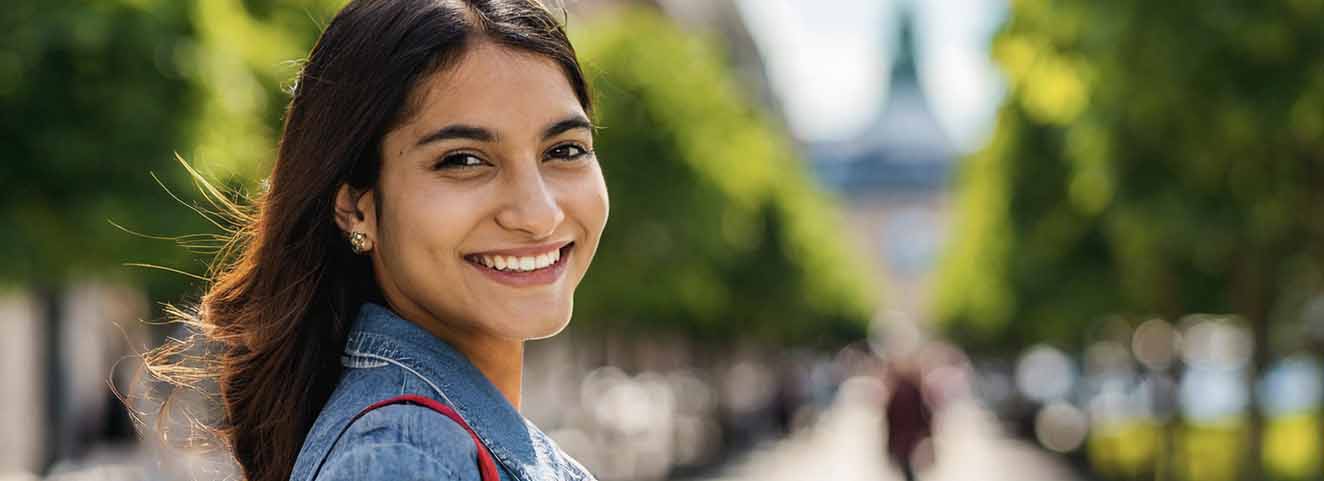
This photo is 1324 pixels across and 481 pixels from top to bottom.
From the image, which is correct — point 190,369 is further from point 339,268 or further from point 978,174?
point 978,174

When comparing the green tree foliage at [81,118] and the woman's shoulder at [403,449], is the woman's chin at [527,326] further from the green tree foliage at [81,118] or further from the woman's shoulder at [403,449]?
the green tree foliage at [81,118]

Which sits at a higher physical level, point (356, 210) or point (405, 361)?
point (356, 210)

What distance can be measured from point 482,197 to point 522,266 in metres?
0.12

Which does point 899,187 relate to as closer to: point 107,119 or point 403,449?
point 107,119

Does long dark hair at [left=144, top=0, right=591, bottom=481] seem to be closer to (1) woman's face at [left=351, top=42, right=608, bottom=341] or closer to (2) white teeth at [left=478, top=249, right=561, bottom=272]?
(1) woman's face at [left=351, top=42, right=608, bottom=341]

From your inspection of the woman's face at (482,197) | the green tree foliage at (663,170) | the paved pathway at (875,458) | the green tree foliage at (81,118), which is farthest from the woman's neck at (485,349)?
the green tree foliage at (663,170)

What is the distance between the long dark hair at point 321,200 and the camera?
196 centimetres

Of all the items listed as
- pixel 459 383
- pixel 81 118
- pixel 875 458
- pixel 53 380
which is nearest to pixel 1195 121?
pixel 81 118

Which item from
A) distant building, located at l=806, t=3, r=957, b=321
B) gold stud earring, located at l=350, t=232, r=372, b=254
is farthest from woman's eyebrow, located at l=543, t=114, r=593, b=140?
distant building, located at l=806, t=3, r=957, b=321

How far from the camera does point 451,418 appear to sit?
1.76 meters

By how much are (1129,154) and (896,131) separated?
429 feet

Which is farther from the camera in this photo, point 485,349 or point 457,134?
point 485,349

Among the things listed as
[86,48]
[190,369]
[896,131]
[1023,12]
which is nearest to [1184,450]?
[1023,12]

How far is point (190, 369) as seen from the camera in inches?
88.0
